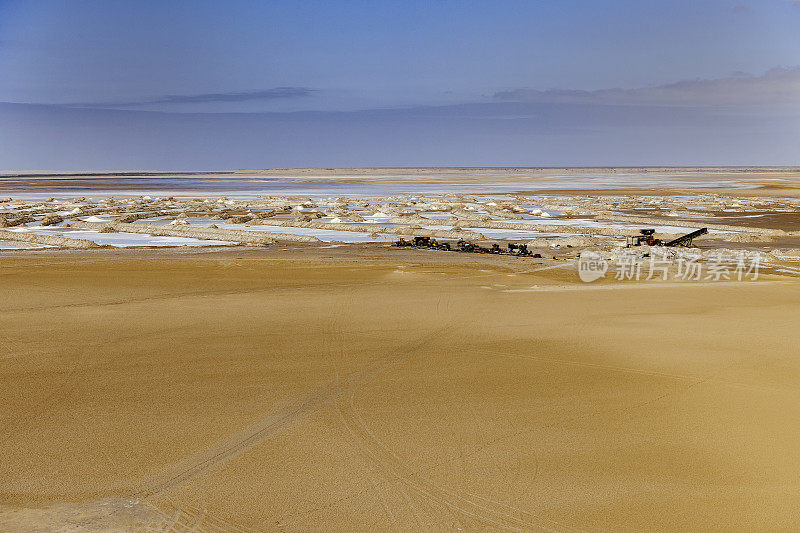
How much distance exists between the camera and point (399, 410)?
29.0ft

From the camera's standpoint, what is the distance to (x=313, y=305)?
51.0 ft

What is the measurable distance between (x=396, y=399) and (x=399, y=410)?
44cm

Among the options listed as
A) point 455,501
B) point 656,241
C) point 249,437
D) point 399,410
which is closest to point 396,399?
point 399,410

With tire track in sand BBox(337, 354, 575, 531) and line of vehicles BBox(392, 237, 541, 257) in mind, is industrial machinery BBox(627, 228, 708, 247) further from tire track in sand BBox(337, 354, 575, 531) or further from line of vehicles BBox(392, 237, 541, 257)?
tire track in sand BBox(337, 354, 575, 531)

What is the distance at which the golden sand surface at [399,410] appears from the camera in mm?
6336

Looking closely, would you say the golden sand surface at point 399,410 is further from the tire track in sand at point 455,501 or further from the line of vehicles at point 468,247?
the line of vehicles at point 468,247

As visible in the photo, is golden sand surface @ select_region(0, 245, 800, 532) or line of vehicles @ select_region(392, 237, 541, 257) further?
line of vehicles @ select_region(392, 237, 541, 257)

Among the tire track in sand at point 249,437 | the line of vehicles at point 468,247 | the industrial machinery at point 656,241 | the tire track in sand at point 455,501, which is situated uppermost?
the industrial machinery at point 656,241

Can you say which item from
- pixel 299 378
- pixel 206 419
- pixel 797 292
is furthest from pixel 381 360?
pixel 797 292

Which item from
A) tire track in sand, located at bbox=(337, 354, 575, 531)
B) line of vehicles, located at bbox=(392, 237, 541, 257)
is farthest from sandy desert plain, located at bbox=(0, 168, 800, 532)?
line of vehicles, located at bbox=(392, 237, 541, 257)

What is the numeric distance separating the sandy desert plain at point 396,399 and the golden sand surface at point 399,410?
0.04 metres

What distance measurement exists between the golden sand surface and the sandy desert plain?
0.04 m

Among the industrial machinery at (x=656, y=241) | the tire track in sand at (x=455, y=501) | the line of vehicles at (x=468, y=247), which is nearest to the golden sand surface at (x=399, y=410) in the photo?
the tire track in sand at (x=455, y=501)

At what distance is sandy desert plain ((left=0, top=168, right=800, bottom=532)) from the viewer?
6371 mm
